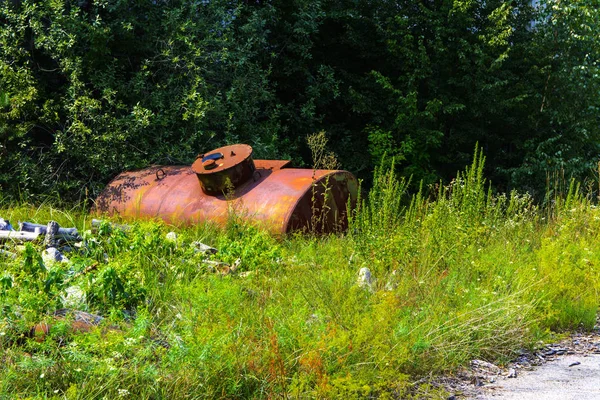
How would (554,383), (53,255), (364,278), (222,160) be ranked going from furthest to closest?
(222,160)
(53,255)
(364,278)
(554,383)

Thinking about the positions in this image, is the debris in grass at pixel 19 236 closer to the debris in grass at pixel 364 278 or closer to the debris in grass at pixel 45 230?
the debris in grass at pixel 45 230

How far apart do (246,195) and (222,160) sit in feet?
1.80

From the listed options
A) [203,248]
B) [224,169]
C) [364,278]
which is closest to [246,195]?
[224,169]

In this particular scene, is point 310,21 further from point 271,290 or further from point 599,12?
point 271,290

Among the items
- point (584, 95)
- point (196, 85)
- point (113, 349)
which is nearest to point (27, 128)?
point (196, 85)

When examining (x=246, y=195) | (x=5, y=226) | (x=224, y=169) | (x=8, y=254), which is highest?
(x=224, y=169)

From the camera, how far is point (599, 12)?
11.9 meters

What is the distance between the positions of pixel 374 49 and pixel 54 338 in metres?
10.8

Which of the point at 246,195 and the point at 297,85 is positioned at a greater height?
the point at 297,85

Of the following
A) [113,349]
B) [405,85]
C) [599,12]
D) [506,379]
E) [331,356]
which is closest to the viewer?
[113,349]

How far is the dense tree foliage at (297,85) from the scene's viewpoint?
33.2 ft

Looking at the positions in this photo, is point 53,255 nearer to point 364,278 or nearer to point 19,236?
point 19,236

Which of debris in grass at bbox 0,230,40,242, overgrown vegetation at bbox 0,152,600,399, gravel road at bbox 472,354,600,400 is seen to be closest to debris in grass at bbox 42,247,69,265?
overgrown vegetation at bbox 0,152,600,399

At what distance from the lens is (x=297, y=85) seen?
1319 cm
